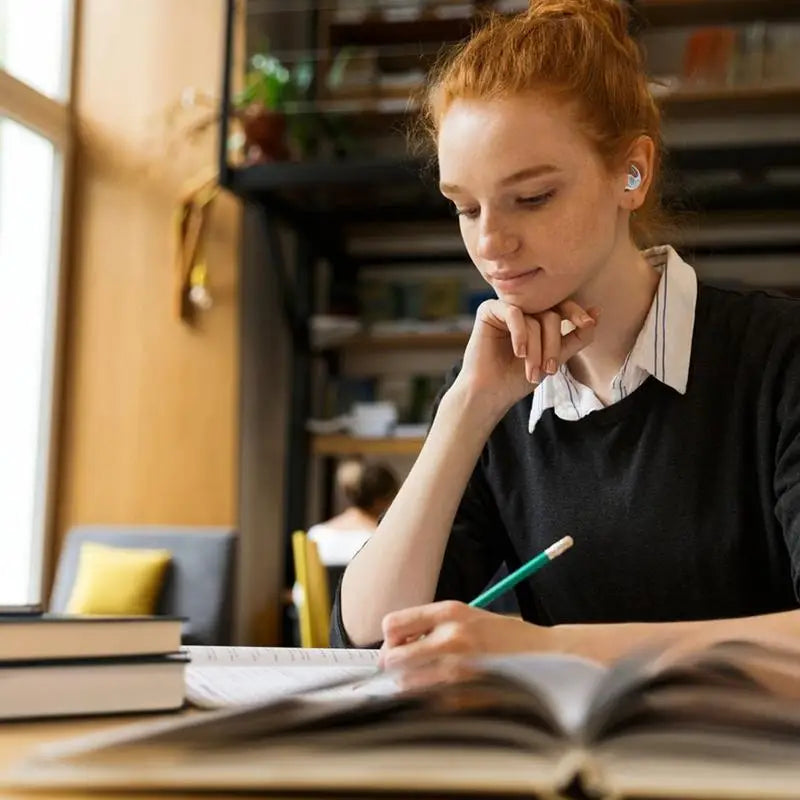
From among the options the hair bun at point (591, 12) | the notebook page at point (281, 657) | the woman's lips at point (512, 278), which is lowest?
the notebook page at point (281, 657)

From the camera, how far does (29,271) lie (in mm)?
4566

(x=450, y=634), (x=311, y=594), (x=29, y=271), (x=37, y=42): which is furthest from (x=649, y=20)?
(x=450, y=634)

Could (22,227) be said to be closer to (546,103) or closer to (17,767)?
(546,103)

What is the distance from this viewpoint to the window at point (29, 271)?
4.42 meters

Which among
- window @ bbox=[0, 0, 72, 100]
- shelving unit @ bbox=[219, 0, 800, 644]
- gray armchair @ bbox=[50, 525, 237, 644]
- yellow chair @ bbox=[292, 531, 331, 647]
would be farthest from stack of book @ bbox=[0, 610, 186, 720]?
window @ bbox=[0, 0, 72, 100]

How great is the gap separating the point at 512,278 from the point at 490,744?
0.69 m

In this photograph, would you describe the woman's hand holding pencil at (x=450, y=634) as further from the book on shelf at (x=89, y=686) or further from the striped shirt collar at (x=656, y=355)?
the striped shirt collar at (x=656, y=355)

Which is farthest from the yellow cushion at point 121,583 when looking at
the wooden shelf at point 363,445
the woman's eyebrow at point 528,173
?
the woman's eyebrow at point 528,173

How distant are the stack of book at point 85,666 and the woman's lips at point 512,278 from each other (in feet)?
1.77

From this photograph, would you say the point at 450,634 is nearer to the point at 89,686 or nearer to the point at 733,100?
the point at 89,686

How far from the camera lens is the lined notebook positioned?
0.79m

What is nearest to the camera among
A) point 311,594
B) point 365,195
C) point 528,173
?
point 528,173

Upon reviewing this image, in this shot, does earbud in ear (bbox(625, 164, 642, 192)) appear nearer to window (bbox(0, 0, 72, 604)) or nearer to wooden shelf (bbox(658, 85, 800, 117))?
wooden shelf (bbox(658, 85, 800, 117))

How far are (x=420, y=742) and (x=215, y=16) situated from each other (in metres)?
4.47
